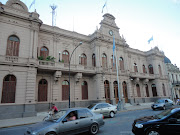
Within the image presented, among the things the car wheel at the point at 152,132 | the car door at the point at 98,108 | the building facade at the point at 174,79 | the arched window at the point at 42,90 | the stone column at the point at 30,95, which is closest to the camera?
the car wheel at the point at 152,132

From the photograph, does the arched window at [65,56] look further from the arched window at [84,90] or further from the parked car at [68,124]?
the parked car at [68,124]

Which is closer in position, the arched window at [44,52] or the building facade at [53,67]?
the building facade at [53,67]

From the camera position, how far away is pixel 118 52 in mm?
29562

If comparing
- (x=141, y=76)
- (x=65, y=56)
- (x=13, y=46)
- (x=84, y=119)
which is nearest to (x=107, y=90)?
(x=65, y=56)

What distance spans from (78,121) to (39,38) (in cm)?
1826

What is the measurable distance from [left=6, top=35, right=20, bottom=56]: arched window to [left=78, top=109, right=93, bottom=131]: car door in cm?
1487

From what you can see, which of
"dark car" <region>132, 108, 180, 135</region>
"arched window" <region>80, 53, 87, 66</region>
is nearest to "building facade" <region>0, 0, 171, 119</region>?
"arched window" <region>80, 53, 87, 66</region>

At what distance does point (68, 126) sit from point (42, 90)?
14.5 metres

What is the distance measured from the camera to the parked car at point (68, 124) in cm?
596

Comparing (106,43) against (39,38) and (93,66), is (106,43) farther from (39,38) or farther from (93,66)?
(39,38)

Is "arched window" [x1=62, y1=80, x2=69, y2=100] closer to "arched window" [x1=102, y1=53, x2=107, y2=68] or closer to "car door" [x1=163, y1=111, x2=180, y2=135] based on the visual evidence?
"arched window" [x1=102, y1=53, x2=107, y2=68]

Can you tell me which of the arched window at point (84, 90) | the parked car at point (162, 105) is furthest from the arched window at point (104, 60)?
the parked car at point (162, 105)

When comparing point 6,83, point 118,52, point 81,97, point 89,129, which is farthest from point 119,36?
point 89,129

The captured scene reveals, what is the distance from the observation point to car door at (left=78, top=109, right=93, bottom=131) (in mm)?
7105
